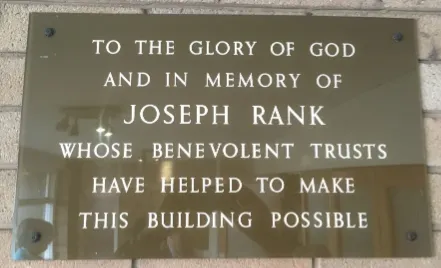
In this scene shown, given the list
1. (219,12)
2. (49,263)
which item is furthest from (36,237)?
(219,12)

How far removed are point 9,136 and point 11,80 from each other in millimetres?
138

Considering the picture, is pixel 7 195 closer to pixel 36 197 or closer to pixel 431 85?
pixel 36 197

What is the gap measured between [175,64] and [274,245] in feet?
1.60

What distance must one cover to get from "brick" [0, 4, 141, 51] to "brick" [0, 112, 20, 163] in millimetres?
172

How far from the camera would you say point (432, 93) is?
124 centimetres

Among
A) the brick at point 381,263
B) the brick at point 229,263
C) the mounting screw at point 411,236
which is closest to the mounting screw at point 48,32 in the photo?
the brick at point 229,263

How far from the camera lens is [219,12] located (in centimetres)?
128

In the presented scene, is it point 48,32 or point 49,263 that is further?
point 48,32

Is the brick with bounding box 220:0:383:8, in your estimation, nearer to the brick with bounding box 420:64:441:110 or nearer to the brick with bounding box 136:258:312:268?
the brick with bounding box 420:64:441:110

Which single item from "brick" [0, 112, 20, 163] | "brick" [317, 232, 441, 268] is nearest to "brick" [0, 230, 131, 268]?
"brick" [0, 112, 20, 163]

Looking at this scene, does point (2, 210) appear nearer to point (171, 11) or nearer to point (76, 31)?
point (76, 31)

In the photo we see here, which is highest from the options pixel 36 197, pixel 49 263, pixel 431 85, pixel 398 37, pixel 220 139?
pixel 398 37

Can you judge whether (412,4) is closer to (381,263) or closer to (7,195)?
(381,263)

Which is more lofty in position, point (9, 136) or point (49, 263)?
point (9, 136)
